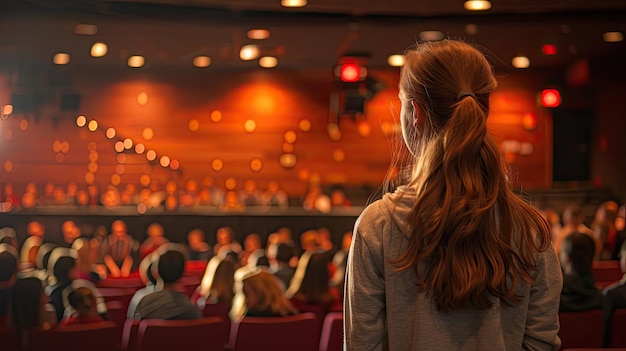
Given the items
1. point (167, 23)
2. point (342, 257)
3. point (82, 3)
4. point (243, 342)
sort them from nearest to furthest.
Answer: point (243, 342), point (342, 257), point (82, 3), point (167, 23)

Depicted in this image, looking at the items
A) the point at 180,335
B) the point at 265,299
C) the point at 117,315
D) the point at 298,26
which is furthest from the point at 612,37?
the point at 180,335

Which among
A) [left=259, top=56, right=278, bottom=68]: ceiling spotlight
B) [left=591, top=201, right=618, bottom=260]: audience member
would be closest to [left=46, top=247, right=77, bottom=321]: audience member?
[left=591, top=201, right=618, bottom=260]: audience member

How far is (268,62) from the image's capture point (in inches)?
611

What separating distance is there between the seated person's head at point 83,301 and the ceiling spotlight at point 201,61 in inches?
416

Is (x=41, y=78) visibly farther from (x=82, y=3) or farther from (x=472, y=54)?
(x=472, y=54)

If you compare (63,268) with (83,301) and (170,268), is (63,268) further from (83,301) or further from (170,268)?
(170,268)

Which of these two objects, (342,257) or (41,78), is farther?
(41,78)

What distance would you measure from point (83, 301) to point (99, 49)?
9.52 m

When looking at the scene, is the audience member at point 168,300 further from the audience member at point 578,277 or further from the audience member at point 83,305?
the audience member at point 578,277

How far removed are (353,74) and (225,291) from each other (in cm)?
806

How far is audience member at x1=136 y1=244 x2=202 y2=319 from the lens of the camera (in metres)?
4.27

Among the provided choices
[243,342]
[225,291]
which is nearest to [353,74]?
[225,291]

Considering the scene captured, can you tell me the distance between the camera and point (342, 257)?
6.31 meters

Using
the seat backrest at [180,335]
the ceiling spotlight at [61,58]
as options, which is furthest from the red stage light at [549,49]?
the seat backrest at [180,335]
